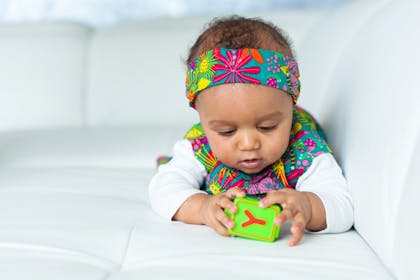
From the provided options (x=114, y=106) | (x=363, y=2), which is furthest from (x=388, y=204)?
(x=114, y=106)

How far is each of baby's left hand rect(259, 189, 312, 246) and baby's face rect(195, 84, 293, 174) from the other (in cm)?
12

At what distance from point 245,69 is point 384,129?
0.27m

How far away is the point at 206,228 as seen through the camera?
1.12m

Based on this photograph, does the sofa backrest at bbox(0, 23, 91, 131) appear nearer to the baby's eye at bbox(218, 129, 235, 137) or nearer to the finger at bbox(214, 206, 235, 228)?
the baby's eye at bbox(218, 129, 235, 137)

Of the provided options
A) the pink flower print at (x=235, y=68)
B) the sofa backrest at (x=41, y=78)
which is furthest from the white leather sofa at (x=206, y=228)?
the pink flower print at (x=235, y=68)

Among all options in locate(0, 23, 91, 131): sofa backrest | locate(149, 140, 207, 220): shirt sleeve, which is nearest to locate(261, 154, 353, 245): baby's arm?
locate(149, 140, 207, 220): shirt sleeve

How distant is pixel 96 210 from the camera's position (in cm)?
123

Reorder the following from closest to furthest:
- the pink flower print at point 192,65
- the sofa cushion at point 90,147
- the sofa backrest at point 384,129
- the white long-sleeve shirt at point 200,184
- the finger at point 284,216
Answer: the sofa backrest at point 384,129 → the finger at point 284,216 → the white long-sleeve shirt at point 200,184 → the pink flower print at point 192,65 → the sofa cushion at point 90,147

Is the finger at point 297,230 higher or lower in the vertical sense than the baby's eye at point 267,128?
lower

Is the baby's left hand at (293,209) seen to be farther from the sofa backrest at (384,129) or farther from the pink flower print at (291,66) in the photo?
the pink flower print at (291,66)

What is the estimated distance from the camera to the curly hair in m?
1.19

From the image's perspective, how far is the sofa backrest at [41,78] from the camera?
250 centimetres

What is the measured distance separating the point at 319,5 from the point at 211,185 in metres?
1.87

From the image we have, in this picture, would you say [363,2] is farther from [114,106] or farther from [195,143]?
[114,106]
